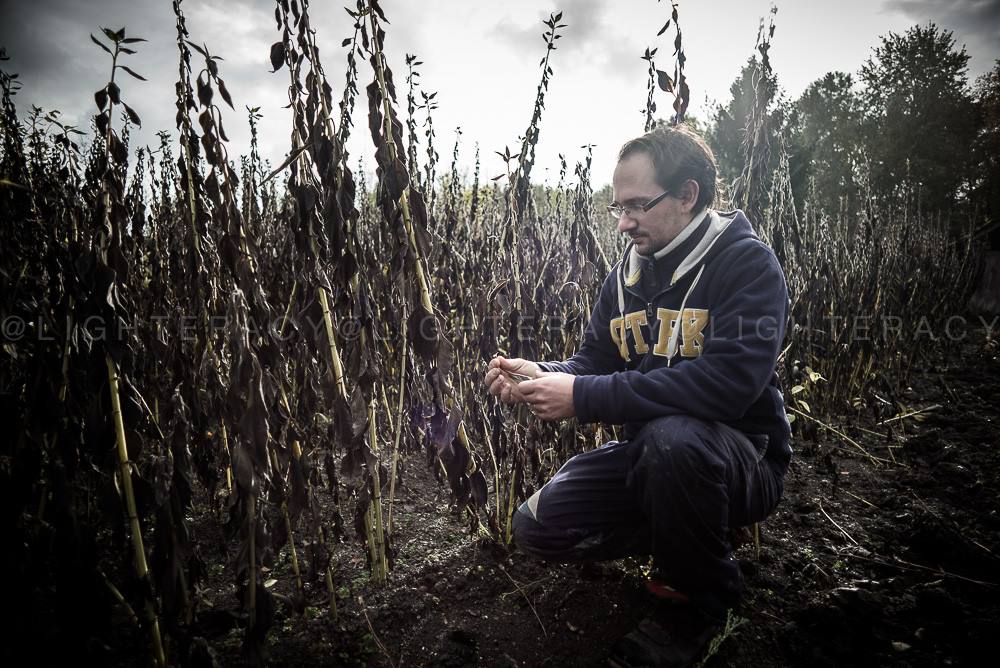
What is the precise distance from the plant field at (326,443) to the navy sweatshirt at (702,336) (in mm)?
463

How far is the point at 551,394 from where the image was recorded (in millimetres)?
1655

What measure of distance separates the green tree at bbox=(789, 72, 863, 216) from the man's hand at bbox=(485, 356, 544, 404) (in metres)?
28.7

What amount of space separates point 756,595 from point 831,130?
3631cm

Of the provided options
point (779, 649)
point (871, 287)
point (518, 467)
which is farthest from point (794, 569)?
point (871, 287)

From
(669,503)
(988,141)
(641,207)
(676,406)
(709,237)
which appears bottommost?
(669,503)

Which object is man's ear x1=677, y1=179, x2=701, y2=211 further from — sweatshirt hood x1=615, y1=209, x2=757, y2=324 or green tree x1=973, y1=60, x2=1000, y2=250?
green tree x1=973, y1=60, x2=1000, y2=250

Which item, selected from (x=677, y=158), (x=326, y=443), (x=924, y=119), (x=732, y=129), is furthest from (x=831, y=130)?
(x=326, y=443)

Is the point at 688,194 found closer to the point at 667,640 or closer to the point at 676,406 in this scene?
the point at 676,406

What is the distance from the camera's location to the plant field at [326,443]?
1.16m

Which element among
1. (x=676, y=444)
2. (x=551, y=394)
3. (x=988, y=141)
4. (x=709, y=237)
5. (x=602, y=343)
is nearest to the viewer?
(x=676, y=444)

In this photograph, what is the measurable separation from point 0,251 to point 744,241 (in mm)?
2469

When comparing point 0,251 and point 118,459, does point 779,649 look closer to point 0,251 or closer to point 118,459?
point 118,459

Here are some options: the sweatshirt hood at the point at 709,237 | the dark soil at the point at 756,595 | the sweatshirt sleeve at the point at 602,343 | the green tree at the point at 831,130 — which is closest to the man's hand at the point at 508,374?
the sweatshirt sleeve at the point at 602,343

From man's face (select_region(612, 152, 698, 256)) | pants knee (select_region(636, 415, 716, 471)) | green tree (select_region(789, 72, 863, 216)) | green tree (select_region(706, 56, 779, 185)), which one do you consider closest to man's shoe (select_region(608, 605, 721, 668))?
pants knee (select_region(636, 415, 716, 471))
